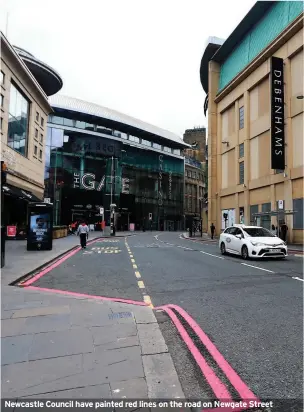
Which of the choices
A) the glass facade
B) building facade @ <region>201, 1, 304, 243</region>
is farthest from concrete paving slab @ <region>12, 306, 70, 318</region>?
the glass facade

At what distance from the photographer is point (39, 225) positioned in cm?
1905

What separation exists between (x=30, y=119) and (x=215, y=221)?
80.6ft

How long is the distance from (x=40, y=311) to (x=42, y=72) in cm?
3899

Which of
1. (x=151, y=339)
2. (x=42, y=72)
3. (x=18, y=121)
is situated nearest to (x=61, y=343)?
(x=151, y=339)

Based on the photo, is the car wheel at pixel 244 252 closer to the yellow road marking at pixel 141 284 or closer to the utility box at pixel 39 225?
the yellow road marking at pixel 141 284

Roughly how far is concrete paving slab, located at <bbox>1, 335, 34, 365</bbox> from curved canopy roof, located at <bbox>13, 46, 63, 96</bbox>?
37579 mm

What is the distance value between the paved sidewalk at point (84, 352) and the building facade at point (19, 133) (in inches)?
825

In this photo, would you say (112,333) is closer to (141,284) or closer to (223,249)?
(141,284)

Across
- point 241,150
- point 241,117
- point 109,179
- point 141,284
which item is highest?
point 241,117

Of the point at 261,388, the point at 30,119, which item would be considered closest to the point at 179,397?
the point at 261,388

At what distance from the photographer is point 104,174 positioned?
6888cm

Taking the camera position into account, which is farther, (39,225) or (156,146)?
(156,146)

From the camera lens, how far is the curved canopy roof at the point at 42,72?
37.1 meters

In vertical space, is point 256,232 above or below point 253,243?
above
